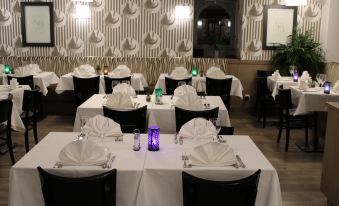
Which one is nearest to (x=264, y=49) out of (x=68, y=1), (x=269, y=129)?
(x=269, y=129)

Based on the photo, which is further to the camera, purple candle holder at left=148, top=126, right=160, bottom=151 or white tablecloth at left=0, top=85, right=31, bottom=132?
white tablecloth at left=0, top=85, right=31, bottom=132

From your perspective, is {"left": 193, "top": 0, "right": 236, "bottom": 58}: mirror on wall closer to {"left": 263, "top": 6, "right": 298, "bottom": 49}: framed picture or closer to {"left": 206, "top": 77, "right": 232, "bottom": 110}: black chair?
{"left": 263, "top": 6, "right": 298, "bottom": 49}: framed picture

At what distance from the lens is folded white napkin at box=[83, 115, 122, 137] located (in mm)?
3262

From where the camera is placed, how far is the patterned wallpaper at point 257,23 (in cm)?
845

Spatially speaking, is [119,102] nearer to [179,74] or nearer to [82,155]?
[82,155]

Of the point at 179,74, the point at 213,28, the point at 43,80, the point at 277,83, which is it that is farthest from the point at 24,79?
the point at 213,28

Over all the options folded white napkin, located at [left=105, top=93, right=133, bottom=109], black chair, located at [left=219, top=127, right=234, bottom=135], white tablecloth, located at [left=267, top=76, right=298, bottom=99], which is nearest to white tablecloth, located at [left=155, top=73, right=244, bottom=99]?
white tablecloth, located at [left=267, top=76, right=298, bottom=99]

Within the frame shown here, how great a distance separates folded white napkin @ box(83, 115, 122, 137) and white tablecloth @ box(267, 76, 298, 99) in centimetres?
432

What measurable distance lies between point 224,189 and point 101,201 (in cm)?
69

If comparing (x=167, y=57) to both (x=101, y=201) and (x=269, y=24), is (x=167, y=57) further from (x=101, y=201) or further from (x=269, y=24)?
(x=101, y=201)

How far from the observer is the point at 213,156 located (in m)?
2.67

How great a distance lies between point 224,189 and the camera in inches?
90.5

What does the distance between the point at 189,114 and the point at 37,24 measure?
5.51m

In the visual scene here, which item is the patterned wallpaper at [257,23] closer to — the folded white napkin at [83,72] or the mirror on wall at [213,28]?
the mirror on wall at [213,28]
